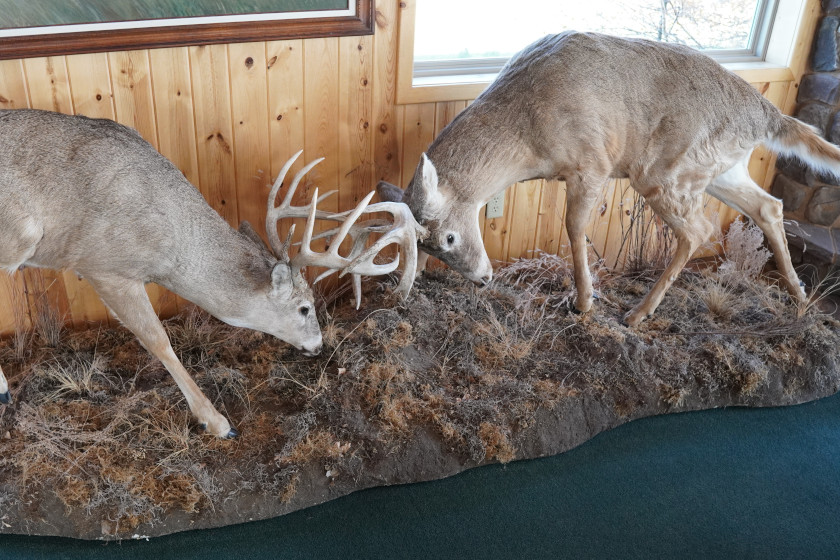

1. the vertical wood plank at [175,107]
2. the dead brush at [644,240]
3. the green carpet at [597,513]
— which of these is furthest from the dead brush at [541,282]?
the vertical wood plank at [175,107]

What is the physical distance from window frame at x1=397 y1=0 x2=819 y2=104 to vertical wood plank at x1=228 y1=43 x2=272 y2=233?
0.72 m

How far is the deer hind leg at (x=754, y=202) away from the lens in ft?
13.2

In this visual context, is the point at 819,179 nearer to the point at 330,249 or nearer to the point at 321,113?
the point at 321,113

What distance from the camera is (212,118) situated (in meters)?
3.56

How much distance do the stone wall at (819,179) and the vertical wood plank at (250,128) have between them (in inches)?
133

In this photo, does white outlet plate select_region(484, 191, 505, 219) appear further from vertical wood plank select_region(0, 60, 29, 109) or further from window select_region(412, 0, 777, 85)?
vertical wood plank select_region(0, 60, 29, 109)

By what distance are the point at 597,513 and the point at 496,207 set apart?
6.47ft

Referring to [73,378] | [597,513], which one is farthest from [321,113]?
[597,513]

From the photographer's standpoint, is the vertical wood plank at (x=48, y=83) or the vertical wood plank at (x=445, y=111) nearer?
the vertical wood plank at (x=48, y=83)

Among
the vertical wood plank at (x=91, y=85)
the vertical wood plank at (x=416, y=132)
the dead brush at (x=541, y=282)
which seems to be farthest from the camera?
the dead brush at (x=541, y=282)

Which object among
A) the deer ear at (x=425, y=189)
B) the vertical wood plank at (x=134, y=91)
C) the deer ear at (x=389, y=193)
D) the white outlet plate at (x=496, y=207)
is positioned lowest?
the white outlet plate at (x=496, y=207)

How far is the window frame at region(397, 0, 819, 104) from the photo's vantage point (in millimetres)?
3746

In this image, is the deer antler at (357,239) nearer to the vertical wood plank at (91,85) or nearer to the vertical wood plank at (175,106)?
the vertical wood plank at (175,106)

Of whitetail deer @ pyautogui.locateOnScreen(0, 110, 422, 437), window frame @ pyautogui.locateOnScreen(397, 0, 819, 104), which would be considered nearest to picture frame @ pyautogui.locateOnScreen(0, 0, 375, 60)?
window frame @ pyautogui.locateOnScreen(397, 0, 819, 104)
